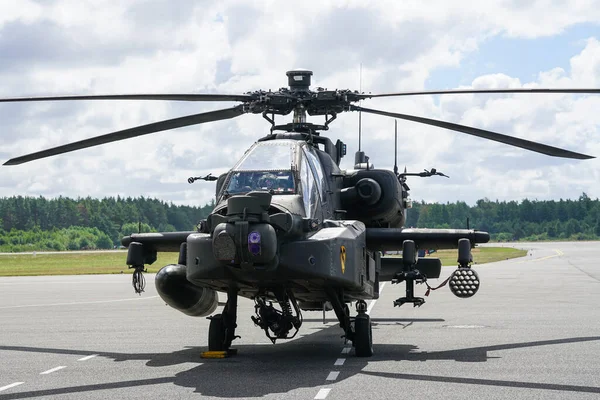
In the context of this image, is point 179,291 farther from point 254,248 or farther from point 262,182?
point 254,248

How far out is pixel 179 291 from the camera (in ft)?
48.3

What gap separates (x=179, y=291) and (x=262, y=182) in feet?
9.98

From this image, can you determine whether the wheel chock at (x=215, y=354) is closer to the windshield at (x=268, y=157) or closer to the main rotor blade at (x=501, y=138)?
the windshield at (x=268, y=157)

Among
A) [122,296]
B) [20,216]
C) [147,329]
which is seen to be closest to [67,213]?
[20,216]

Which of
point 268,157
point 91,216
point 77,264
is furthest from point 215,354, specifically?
point 91,216

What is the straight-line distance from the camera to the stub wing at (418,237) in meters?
14.3

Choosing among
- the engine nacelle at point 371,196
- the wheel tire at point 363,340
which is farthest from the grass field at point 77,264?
the wheel tire at point 363,340

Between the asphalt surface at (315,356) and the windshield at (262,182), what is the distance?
2.44 meters

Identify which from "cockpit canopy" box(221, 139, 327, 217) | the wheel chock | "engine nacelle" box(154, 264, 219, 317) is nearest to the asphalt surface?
the wheel chock

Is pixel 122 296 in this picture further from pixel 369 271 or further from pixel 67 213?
pixel 67 213

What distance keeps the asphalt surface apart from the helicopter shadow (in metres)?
Result: 0.02

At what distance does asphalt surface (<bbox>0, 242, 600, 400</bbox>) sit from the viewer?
33.3 feet

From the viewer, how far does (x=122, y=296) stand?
1211 inches

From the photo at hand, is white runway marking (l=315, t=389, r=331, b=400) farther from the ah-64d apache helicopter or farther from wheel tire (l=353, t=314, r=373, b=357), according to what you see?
wheel tire (l=353, t=314, r=373, b=357)
